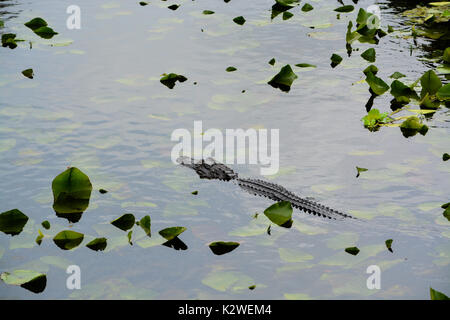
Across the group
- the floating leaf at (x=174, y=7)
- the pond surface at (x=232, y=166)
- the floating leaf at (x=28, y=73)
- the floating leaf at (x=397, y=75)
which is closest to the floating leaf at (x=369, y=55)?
the pond surface at (x=232, y=166)

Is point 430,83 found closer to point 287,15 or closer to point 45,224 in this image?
point 287,15

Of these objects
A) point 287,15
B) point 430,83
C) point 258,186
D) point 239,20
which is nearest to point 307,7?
point 287,15

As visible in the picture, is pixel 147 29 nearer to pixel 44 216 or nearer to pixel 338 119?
pixel 338 119

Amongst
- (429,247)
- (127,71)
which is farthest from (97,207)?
(127,71)

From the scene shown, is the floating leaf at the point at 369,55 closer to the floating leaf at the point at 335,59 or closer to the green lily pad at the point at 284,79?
the floating leaf at the point at 335,59

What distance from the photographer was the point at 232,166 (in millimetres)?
3480

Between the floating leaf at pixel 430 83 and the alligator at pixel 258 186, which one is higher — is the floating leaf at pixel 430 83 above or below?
above

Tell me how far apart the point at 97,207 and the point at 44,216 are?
260 mm

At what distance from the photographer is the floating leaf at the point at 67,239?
8.88ft

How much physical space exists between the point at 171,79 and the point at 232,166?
1.28 meters

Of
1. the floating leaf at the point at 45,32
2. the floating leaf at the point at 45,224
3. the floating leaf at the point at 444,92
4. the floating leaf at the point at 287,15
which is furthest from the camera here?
the floating leaf at the point at 287,15

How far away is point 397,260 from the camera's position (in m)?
2.63

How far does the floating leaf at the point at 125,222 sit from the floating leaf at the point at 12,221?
1.41ft

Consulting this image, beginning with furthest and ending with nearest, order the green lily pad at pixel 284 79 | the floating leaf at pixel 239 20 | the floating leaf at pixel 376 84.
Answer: the floating leaf at pixel 239 20 < the green lily pad at pixel 284 79 < the floating leaf at pixel 376 84
